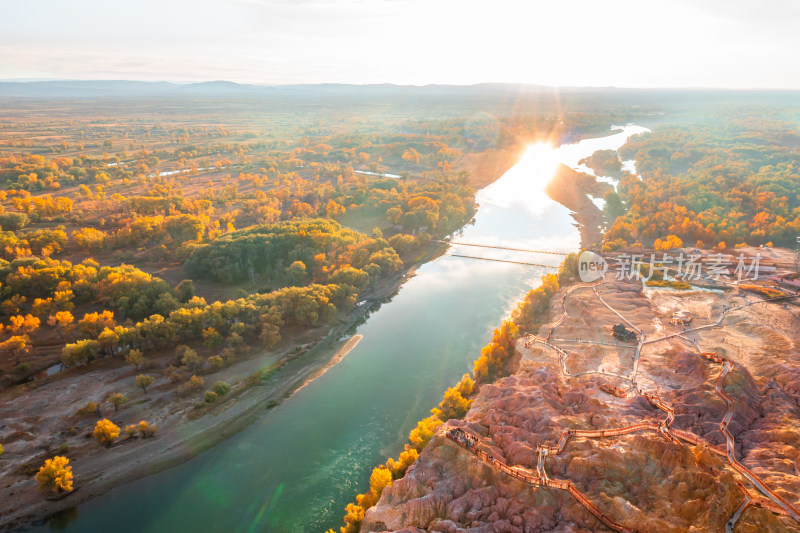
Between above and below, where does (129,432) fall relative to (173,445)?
above

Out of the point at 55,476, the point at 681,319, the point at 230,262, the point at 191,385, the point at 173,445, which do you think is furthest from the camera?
the point at 230,262

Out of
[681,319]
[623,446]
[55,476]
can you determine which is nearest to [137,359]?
[55,476]

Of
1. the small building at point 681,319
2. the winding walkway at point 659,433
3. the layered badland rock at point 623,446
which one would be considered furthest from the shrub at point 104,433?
the small building at point 681,319

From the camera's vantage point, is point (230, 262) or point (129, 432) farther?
point (230, 262)

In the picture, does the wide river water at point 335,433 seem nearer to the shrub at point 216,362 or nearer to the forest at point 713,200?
the shrub at point 216,362

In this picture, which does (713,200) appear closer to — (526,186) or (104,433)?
(526,186)

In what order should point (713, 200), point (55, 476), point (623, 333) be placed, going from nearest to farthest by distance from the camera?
point (55, 476), point (623, 333), point (713, 200)

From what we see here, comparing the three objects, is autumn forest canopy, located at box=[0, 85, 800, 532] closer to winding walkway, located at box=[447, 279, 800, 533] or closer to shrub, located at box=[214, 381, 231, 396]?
shrub, located at box=[214, 381, 231, 396]
